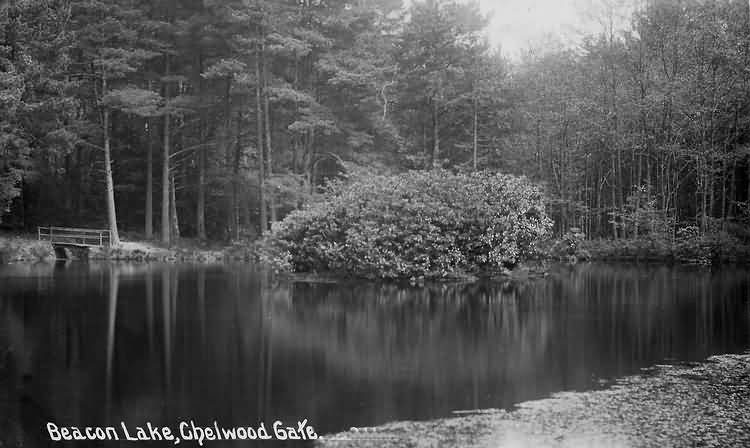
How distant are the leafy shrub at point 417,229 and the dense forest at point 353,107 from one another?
7.07m

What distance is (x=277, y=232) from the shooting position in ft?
70.9

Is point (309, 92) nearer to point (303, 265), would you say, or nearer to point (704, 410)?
point (303, 265)

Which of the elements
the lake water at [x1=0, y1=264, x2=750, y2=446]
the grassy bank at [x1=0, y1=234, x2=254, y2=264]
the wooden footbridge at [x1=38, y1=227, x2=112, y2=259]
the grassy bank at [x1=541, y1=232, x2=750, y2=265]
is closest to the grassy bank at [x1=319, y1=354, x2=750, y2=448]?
the lake water at [x1=0, y1=264, x2=750, y2=446]

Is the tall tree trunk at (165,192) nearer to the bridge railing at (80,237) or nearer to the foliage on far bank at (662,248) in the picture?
the bridge railing at (80,237)

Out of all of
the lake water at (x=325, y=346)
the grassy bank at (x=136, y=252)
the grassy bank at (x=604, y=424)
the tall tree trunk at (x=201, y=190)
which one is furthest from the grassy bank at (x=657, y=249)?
the tall tree trunk at (x=201, y=190)

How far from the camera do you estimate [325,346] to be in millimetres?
9898

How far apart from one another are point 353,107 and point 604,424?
103ft

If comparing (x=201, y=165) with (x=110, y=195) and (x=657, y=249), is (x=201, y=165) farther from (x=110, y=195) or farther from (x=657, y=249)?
(x=657, y=249)

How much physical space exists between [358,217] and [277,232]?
2997mm

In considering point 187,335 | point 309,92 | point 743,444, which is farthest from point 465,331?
point 309,92

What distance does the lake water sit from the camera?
6766 millimetres

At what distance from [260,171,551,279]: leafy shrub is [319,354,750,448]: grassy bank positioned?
11748 mm

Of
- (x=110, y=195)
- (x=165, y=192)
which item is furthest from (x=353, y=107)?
(x=110, y=195)

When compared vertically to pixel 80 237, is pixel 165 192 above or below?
above
